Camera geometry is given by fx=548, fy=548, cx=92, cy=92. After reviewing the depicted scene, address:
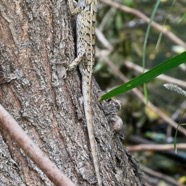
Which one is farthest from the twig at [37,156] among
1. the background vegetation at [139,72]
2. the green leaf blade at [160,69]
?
the background vegetation at [139,72]

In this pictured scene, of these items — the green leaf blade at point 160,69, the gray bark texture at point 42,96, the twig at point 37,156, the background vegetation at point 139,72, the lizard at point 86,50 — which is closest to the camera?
the twig at point 37,156

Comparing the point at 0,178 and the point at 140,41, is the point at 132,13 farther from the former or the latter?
the point at 0,178

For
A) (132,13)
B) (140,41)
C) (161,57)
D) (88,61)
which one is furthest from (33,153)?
(161,57)

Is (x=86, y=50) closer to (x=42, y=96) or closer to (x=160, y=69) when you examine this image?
(x=42, y=96)

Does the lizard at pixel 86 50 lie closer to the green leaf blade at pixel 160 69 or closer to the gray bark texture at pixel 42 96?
the gray bark texture at pixel 42 96

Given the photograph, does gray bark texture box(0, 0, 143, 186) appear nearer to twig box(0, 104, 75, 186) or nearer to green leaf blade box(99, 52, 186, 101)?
green leaf blade box(99, 52, 186, 101)

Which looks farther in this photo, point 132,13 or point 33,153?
point 132,13

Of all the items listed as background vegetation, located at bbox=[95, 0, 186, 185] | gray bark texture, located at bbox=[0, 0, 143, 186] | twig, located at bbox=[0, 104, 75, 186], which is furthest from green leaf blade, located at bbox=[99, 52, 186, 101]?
background vegetation, located at bbox=[95, 0, 186, 185]
